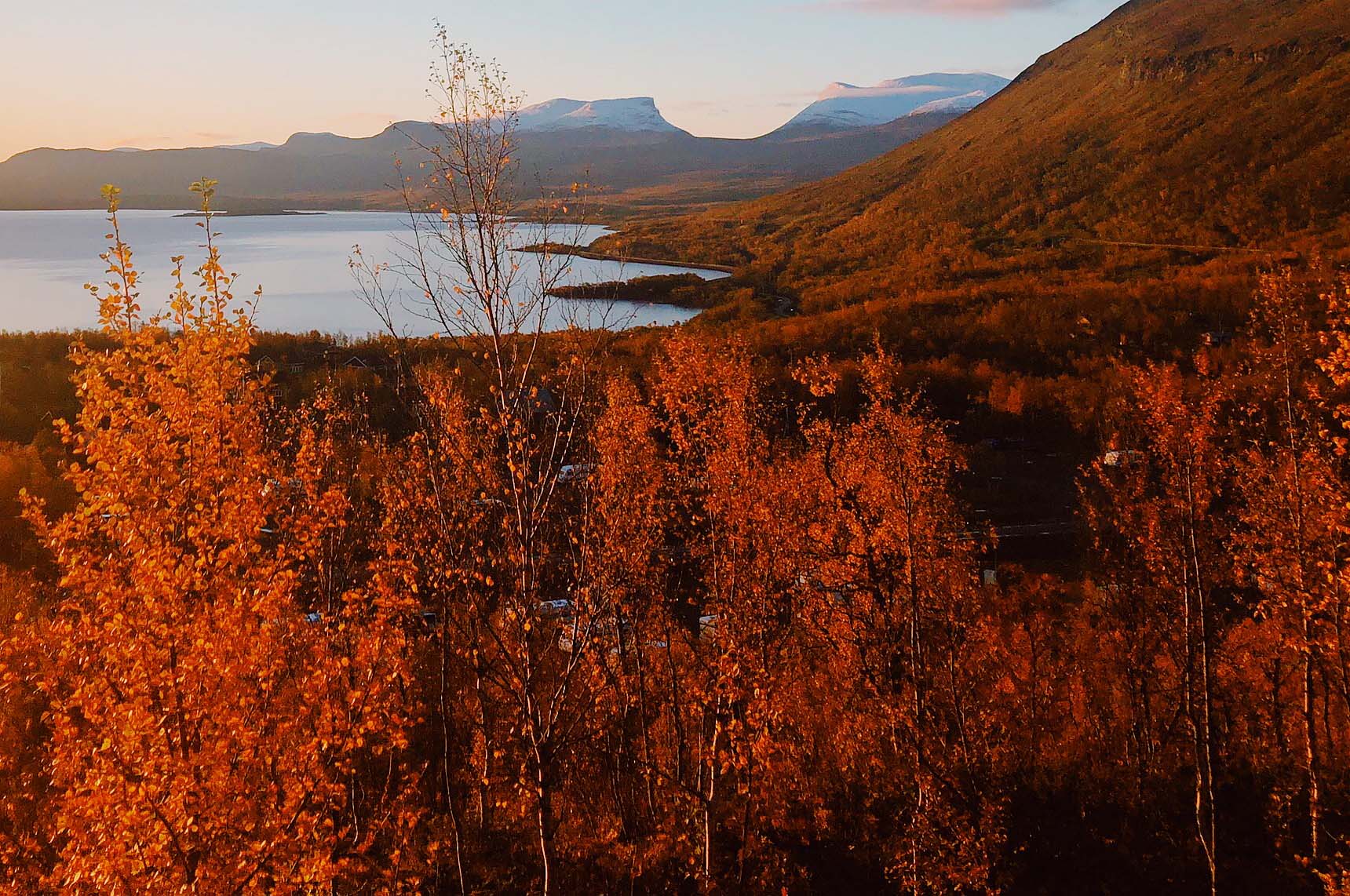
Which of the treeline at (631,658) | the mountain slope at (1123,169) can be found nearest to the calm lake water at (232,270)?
the treeline at (631,658)

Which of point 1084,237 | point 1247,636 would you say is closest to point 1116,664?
point 1247,636

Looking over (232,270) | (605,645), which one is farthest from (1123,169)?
(605,645)

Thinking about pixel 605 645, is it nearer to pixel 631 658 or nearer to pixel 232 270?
pixel 631 658

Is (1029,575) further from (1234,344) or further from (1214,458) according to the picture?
(1234,344)

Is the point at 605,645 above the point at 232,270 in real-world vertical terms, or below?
below

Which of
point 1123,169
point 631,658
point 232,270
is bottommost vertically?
point 631,658

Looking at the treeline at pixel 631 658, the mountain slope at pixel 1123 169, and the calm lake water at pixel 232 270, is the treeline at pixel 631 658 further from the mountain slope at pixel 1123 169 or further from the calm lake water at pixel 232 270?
the mountain slope at pixel 1123 169
